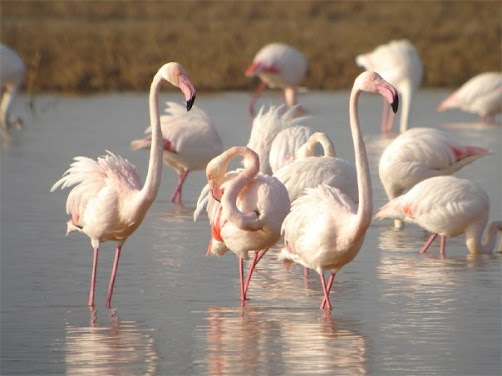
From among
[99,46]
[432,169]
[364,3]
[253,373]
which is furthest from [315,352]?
[364,3]

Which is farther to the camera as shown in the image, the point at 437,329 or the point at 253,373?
the point at 437,329

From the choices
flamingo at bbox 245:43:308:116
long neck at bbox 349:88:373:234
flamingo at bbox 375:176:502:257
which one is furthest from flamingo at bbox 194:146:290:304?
flamingo at bbox 245:43:308:116

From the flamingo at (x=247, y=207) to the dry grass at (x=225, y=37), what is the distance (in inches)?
426

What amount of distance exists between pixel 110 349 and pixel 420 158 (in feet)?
14.2

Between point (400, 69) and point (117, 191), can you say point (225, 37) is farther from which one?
point (117, 191)

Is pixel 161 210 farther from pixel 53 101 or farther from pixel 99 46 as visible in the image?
pixel 99 46

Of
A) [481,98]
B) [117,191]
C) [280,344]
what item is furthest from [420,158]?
[481,98]

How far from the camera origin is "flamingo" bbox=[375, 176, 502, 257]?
330 inches

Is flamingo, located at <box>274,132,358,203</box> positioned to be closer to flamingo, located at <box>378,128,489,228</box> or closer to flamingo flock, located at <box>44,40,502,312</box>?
flamingo flock, located at <box>44,40,502,312</box>

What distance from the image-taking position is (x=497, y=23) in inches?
1289

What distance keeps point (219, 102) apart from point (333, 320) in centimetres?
1252

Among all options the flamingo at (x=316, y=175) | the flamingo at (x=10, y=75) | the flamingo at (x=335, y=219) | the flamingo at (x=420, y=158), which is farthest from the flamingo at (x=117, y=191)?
the flamingo at (x=10, y=75)

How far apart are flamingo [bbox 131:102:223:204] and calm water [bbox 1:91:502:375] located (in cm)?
34

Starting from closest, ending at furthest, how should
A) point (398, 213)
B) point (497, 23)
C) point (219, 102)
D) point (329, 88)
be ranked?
point (398, 213) < point (219, 102) < point (329, 88) < point (497, 23)
